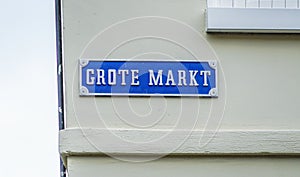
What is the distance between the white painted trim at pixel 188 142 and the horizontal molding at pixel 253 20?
1.85ft

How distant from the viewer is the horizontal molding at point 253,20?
3.34 m

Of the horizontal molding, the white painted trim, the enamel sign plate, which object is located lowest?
the white painted trim

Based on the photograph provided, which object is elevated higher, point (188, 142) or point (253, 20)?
point (253, 20)

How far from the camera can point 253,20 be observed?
3.38m

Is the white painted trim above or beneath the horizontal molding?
beneath

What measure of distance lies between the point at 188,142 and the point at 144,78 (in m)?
0.42

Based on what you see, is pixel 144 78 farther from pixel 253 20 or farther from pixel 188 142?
pixel 253 20

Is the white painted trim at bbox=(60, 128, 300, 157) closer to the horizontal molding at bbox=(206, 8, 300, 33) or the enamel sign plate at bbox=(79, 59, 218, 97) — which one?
the enamel sign plate at bbox=(79, 59, 218, 97)

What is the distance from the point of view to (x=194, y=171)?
325 cm

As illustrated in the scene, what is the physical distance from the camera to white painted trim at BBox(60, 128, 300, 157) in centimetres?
319

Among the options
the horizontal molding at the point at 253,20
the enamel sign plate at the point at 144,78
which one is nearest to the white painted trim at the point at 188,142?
the enamel sign plate at the point at 144,78

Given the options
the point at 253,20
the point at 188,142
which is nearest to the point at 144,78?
the point at 188,142

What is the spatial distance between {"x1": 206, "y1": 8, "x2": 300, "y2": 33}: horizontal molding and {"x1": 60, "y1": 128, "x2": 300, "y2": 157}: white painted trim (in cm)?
56

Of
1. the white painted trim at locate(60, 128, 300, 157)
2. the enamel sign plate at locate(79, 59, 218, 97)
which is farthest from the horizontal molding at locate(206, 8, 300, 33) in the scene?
the white painted trim at locate(60, 128, 300, 157)
